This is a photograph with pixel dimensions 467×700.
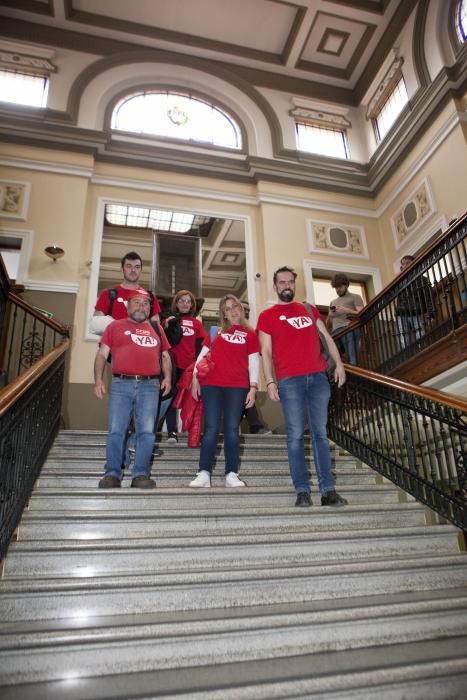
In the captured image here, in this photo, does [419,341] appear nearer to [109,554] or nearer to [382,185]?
[109,554]

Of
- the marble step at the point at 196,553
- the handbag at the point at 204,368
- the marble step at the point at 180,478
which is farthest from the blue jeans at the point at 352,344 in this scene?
the marble step at the point at 196,553

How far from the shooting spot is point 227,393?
3.51 metres

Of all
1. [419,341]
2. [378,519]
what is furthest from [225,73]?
[378,519]

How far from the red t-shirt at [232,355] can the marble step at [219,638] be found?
64.3 inches

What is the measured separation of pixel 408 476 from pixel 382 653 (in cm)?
175

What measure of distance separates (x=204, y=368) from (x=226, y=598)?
5.13 feet

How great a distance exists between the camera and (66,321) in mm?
6934

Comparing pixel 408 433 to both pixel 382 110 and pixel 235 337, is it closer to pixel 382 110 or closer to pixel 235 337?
pixel 235 337

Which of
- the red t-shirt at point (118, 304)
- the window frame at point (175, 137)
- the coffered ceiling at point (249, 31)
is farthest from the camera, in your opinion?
the coffered ceiling at point (249, 31)

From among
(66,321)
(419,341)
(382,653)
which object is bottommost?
(382,653)

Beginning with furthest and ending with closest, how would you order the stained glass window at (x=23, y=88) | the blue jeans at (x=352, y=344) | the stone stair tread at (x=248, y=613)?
the stained glass window at (x=23, y=88), the blue jeans at (x=352, y=344), the stone stair tread at (x=248, y=613)

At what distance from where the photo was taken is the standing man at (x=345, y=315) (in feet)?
19.6

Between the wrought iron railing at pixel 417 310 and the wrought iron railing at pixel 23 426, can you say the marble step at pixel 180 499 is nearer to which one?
the wrought iron railing at pixel 23 426

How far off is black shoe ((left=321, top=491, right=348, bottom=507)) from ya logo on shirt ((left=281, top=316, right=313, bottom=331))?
1145mm
